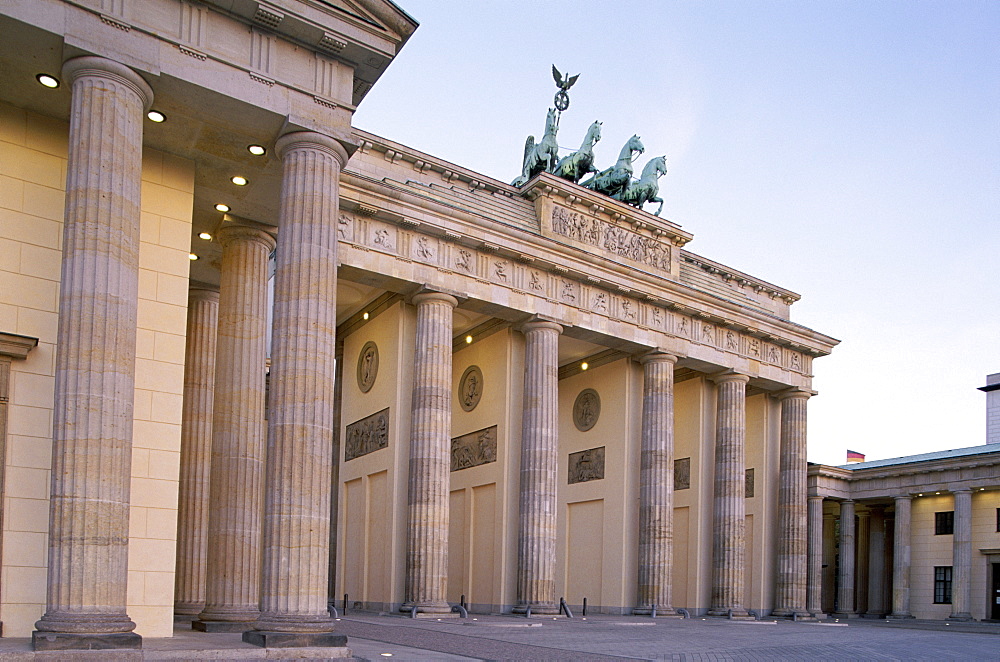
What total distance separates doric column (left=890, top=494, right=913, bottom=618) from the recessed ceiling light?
46.6 m

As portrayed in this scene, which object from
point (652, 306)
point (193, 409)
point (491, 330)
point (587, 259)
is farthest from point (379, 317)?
point (193, 409)

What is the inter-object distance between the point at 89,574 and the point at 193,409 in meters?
7.76

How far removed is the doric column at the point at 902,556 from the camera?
4856 cm

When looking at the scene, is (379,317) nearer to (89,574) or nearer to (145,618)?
(145,618)

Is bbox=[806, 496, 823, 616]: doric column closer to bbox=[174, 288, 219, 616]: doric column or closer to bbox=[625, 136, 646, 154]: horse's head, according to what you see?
bbox=[625, 136, 646, 154]: horse's head

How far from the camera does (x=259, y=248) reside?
19.5 m

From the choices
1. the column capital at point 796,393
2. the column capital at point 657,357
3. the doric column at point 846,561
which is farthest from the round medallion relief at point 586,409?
the doric column at point 846,561

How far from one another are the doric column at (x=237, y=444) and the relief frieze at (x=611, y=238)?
708 inches

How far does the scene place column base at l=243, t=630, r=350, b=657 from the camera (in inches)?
553

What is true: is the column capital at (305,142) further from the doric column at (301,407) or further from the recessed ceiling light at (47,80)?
the recessed ceiling light at (47,80)

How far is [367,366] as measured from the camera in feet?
117

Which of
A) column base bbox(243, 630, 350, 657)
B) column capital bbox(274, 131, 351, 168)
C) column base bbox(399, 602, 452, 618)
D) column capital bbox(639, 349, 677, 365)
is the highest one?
column capital bbox(274, 131, 351, 168)

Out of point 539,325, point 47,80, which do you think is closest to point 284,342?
point 47,80

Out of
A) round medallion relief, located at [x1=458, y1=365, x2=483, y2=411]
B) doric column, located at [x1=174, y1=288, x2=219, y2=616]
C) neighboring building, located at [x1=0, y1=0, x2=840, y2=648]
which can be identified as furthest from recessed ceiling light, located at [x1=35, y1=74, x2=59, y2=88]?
round medallion relief, located at [x1=458, y1=365, x2=483, y2=411]
